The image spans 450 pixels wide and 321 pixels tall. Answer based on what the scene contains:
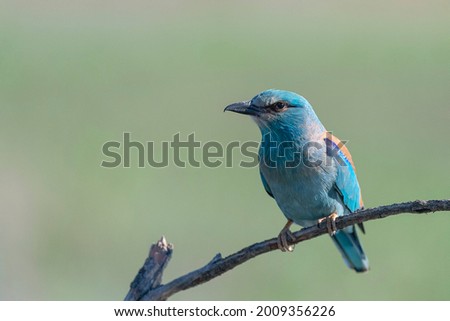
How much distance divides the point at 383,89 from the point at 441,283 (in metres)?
5.88

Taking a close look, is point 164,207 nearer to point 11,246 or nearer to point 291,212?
point 11,246

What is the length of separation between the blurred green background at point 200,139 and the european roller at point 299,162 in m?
2.15

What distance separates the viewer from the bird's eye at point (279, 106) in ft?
20.1

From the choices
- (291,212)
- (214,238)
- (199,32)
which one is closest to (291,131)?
(291,212)

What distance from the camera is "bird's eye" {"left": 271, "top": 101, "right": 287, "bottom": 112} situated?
6121mm

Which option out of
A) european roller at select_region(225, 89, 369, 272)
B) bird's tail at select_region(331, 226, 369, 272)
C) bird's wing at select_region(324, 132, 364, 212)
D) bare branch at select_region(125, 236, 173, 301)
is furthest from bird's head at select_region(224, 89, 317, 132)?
bare branch at select_region(125, 236, 173, 301)

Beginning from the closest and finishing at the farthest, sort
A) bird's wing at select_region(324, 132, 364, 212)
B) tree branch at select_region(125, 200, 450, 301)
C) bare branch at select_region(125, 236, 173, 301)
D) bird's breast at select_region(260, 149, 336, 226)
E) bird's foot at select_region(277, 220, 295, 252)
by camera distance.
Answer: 1. tree branch at select_region(125, 200, 450, 301)
2. bare branch at select_region(125, 236, 173, 301)
3. bird's foot at select_region(277, 220, 295, 252)
4. bird's breast at select_region(260, 149, 336, 226)
5. bird's wing at select_region(324, 132, 364, 212)

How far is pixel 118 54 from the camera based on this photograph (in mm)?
15898

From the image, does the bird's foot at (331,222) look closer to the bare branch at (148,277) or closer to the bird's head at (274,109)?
the bird's head at (274,109)

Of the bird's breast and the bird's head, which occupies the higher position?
the bird's head

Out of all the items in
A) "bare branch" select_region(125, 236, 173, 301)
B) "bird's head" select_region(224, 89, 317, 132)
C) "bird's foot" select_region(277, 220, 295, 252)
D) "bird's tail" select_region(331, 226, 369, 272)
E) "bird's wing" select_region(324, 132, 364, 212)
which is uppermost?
"bird's head" select_region(224, 89, 317, 132)

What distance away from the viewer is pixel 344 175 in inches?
241

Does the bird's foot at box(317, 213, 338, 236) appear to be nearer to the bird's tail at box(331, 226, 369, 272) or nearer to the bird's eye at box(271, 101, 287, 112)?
the bird's tail at box(331, 226, 369, 272)

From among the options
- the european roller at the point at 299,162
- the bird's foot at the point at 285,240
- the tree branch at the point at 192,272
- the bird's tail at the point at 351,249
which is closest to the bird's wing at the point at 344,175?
the european roller at the point at 299,162
